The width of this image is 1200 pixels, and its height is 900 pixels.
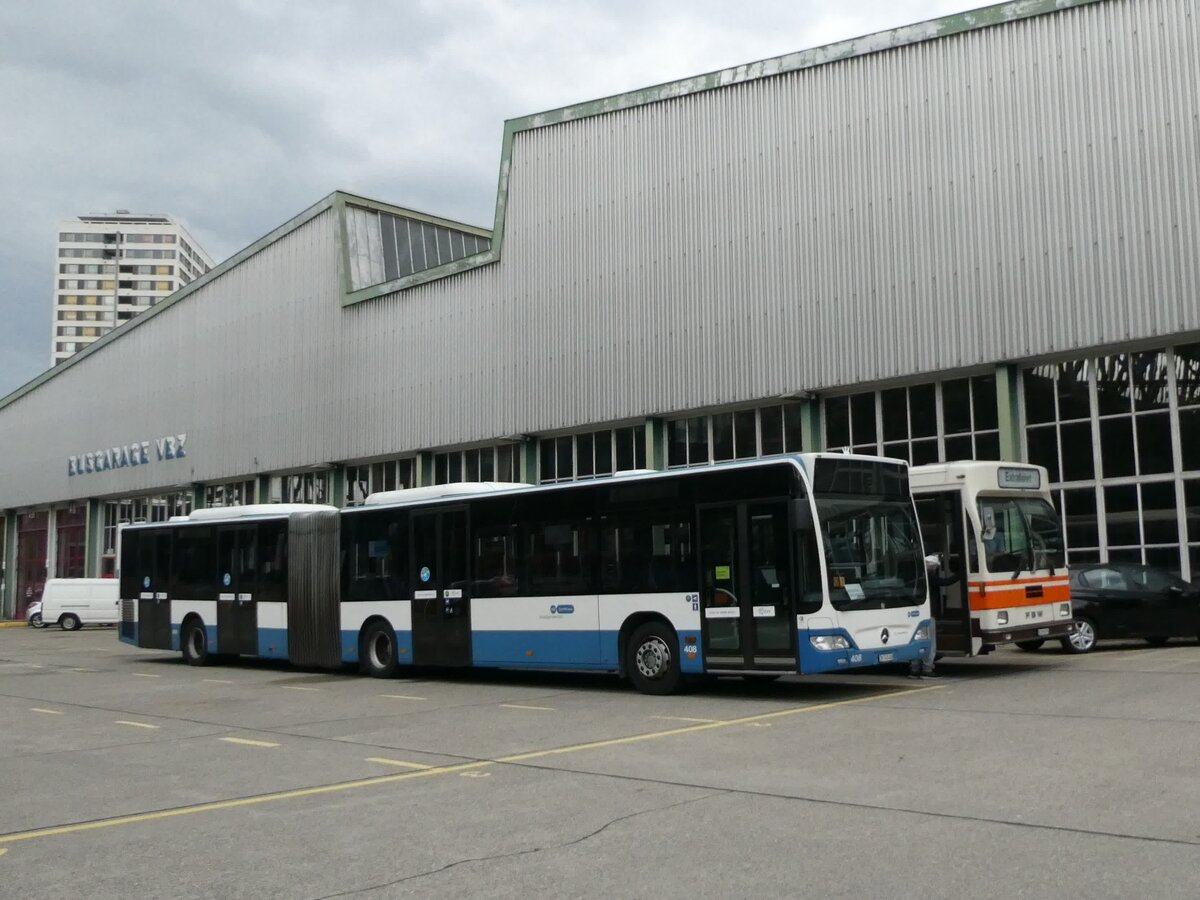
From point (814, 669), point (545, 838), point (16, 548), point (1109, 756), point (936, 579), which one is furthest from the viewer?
point (16, 548)

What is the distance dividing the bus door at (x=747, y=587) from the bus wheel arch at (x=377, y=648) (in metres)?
6.70

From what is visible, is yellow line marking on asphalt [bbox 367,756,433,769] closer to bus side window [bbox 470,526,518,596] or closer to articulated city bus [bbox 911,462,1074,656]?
bus side window [bbox 470,526,518,596]

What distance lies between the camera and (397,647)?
63.6 feet

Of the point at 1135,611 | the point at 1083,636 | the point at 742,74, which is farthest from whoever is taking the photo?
the point at 742,74

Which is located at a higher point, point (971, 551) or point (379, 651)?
point (971, 551)

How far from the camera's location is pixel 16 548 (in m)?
62.1

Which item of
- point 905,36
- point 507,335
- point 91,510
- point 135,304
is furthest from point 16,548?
point 135,304

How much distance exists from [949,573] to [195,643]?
48.9 ft

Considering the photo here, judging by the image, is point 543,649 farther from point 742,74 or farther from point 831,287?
point 742,74

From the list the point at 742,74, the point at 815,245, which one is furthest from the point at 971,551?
the point at 742,74

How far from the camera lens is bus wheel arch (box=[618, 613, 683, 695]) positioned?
49.6 ft

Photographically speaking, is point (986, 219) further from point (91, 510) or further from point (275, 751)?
point (91, 510)

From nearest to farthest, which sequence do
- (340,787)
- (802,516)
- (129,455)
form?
(340,787) < (802,516) < (129,455)

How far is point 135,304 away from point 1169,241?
6296 inches
